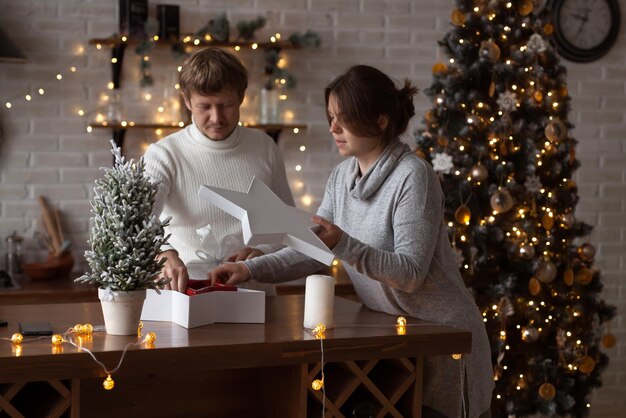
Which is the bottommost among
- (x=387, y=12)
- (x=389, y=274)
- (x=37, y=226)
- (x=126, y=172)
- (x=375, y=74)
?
(x=37, y=226)

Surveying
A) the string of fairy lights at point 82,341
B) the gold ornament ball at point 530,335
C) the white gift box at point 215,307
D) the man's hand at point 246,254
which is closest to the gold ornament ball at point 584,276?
the gold ornament ball at point 530,335

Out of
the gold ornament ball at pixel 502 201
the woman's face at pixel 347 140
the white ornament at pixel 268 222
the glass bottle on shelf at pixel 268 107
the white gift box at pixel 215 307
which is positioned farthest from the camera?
the glass bottle on shelf at pixel 268 107

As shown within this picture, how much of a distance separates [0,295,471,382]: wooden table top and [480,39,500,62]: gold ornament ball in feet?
5.84

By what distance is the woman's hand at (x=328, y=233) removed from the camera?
212 centimetres

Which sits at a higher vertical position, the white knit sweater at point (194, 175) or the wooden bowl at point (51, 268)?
the white knit sweater at point (194, 175)

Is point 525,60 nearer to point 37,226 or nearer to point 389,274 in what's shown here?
point 389,274

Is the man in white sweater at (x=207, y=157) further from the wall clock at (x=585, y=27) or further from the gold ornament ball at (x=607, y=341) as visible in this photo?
the wall clock at (x=585, y=27)

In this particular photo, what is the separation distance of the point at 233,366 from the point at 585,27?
3.60m

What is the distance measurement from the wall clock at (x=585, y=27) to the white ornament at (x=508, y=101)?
1185 millimetres

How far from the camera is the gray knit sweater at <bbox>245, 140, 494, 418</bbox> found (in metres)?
2.19

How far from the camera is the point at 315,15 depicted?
454cm

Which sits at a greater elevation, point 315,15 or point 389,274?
point 315,15

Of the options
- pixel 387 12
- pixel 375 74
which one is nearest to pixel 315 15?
pixel 387 12

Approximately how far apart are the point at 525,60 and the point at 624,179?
1500 millimetres
